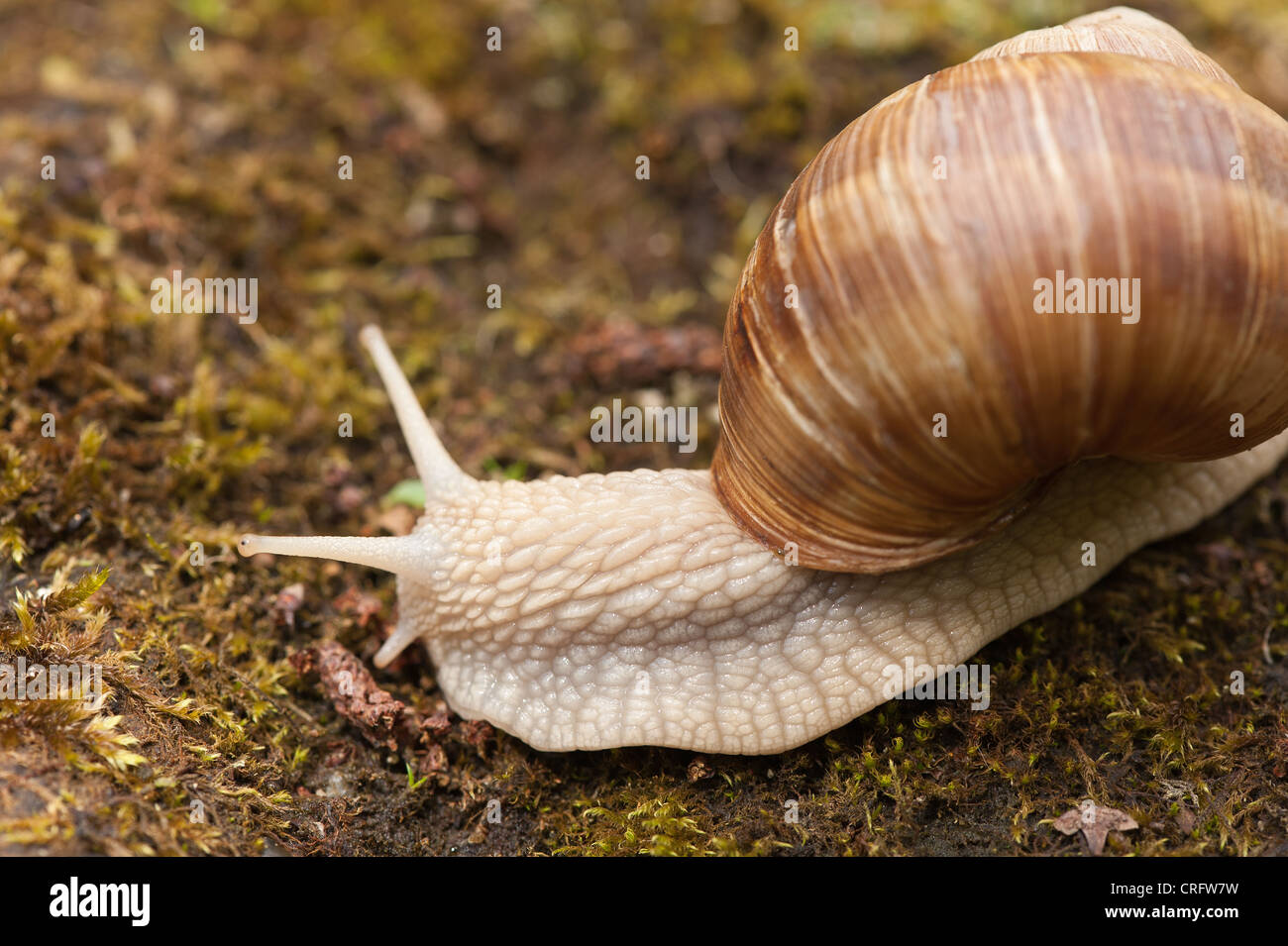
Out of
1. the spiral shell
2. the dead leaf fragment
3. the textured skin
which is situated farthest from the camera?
the textured skin

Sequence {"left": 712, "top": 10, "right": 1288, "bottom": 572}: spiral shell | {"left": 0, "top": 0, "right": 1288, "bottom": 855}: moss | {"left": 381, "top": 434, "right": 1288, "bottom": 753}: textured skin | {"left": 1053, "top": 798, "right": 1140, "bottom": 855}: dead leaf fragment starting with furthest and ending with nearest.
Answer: {"left": 381, "top": 434, "right": 1288, "bottom": 753}: textured skin → {"left": 0, "top": 0, "right": 1288, "bottom": 855}: moss → {"left": 1053, "top": 798, "right": 1140, "bottom": 855}: dead leaf fragment → {"left": 712, "top": 10, "right": 1288, "bottom": 572}: spiral shell

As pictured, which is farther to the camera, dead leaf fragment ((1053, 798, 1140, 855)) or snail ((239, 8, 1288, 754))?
dead leaf fragment ((1053, 798, 1140, 855))

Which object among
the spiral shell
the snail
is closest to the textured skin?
the snail

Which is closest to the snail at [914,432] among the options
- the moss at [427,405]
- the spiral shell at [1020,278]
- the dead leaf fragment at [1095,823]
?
the spiral shell at [1020,278]

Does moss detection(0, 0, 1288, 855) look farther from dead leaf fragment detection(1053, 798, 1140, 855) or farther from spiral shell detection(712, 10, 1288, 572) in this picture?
spiral shell detection(712, 10, 1288, 572)
